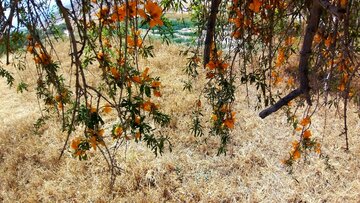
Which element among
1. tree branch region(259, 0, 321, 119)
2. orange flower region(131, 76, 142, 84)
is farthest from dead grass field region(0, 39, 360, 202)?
orange flower region(131, 76, 142, 84)

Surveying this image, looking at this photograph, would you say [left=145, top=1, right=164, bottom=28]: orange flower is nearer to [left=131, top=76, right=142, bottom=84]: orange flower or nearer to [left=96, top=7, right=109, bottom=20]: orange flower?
[left=96, top=7, right=109, bottom=20]: orange flower

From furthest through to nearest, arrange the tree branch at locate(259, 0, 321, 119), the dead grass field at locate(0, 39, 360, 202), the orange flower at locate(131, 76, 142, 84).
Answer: the dead grass field at locate(0, 39, 360, 202) → the orange flower at locate(131, 76, 142, 84) → the tree branch at locate(259, 0, 321, 119)

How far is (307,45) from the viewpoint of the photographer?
1.08 metres

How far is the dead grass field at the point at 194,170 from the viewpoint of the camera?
261 centimetres

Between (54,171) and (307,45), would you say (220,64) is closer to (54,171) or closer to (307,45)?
(307,45)

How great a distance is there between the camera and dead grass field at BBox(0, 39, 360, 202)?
2611 mm

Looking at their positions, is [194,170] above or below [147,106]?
below

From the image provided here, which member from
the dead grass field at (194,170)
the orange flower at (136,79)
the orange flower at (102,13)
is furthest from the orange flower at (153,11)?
the dead grass field at (194,170)

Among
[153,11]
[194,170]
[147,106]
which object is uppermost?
[153,11]

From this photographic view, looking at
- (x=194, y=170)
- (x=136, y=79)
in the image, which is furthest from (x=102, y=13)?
(x=194, y=170)

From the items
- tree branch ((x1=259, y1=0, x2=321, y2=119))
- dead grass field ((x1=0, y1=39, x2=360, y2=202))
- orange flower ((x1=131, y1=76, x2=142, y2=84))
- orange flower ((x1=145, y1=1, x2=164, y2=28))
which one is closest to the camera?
orange flower ((x1=145, y1=1, x2=164, y2=28))

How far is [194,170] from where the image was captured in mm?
2869

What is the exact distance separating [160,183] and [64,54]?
362 centimetres

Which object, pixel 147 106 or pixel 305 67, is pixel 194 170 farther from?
pixel 305 67
